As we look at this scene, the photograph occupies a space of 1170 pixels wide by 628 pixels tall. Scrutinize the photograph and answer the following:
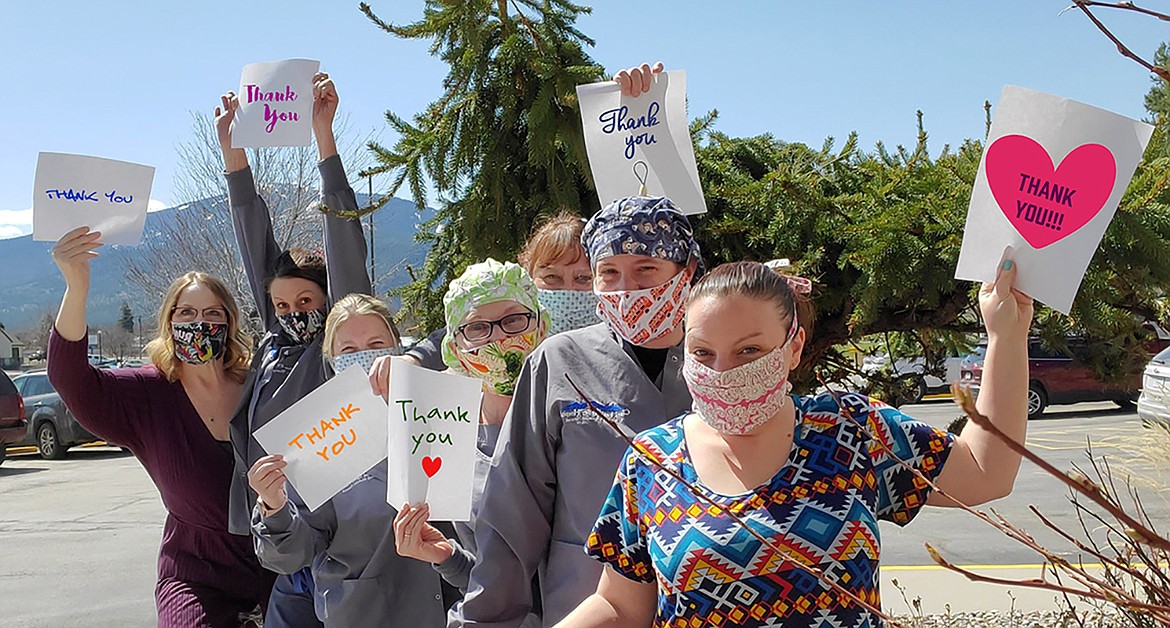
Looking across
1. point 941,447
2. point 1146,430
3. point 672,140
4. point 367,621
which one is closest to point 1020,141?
point 941,447

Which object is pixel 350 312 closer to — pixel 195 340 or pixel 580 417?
pixel 195 340

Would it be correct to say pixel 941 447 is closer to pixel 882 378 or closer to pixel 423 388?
pixel 423 388

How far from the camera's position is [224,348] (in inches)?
163

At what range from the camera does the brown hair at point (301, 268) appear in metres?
4.08

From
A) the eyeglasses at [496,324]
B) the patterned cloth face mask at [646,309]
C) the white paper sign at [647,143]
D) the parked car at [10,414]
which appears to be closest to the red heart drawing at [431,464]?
the eyeglasses at [496,324]

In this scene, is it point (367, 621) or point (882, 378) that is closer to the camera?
point (367, 621)

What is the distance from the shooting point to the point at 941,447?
205 cm

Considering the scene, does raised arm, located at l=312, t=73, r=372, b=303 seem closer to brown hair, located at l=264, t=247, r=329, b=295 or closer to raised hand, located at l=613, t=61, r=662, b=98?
brown hair, located at l=264, t=247, r=329, b=295

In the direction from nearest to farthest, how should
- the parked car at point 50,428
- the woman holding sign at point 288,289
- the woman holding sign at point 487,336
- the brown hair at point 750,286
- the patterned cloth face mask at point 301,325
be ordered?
the brown hair at point 750,286
the woman holding sign at point 487,336
the woman holding sign at point 288,289
the patterned cloth face mask at point 301,325
the parked car at point 50,428

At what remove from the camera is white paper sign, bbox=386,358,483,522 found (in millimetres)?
2924

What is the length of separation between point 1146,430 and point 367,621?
13.8 feet

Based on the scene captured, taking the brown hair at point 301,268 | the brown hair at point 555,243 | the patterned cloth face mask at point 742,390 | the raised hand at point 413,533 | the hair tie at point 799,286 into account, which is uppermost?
the hair tie at point 799,286

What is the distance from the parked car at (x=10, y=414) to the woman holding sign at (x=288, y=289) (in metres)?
17.0

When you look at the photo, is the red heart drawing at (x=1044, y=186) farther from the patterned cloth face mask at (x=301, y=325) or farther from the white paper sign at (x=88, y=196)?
the white paper sign at (x=88, y=196)
